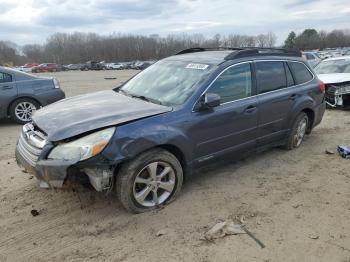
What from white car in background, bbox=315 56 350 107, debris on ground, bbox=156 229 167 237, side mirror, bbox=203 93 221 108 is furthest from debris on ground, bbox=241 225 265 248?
white car in background, bbox=315 56 350 107

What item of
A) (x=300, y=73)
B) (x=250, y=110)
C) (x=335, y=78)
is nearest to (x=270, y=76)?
(x=250, y=110)

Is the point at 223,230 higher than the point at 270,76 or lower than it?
lower

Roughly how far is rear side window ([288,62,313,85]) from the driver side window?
4.13 feet

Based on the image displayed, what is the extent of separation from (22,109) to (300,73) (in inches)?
249

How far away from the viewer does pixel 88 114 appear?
3.87m

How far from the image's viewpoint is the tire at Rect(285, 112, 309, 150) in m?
5.74

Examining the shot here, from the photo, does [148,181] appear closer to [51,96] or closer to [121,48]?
[51,96]

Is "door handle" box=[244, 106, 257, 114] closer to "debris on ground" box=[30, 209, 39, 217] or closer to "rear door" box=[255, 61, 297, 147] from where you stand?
"rear door" box=[255, 61, 297, 147]

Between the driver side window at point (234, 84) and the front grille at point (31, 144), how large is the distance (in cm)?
202

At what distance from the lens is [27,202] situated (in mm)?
4160

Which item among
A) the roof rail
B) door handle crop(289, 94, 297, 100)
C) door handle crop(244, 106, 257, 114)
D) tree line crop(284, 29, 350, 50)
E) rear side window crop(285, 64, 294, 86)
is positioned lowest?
door handle crop(244, 106, 257, 114)

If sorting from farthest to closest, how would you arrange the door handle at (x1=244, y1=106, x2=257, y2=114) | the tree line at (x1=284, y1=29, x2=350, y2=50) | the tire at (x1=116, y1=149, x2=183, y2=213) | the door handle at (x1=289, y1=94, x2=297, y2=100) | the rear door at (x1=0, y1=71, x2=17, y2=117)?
the tree line at (x1=284, y1=29, x2=350, y2=50)
the rear door at (x1=0, y1=71, x2=17, y2=117)
the door handle at (x1=289, y1=94, x2=297, y2=100)
the door handle at (x1=244, y1=106, x2=257, y2=114)
the tire at (x1=116, y1=149, x2=183, y2=213)

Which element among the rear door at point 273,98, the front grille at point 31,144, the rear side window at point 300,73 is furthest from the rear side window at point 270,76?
the front grille at point 31,144

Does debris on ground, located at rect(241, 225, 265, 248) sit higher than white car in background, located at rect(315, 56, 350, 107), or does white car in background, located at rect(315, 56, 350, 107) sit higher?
white car in background, located at rect(315, 56, 350, 107)
